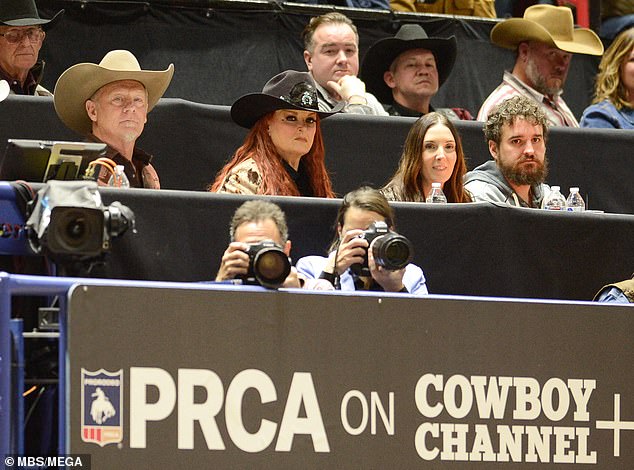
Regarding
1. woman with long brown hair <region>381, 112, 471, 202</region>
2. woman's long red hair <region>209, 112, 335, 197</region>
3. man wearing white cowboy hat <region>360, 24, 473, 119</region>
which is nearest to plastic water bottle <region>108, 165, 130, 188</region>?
woman's long red hair <region>209, 112, 335, 197</region>

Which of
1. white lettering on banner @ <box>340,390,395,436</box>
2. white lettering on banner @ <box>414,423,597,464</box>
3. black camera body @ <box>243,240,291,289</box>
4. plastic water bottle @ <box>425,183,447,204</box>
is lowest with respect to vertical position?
white lettering on banner @ <box>414,423,597,464</box>

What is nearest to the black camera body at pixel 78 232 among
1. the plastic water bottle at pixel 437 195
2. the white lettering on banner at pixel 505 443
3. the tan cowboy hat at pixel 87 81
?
the white lettering on banner at pixel 505 443

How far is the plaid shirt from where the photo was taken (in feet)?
22.0

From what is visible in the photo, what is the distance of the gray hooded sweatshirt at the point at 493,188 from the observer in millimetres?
5469

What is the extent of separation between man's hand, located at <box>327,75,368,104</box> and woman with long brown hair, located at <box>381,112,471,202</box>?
86cm

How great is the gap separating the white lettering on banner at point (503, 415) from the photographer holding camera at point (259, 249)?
48 cm

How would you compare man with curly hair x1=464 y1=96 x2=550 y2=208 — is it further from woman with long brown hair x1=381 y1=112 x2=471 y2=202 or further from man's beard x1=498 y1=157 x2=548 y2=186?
woman with long brown hair x1=381 y1=112 x2=471 y2=202

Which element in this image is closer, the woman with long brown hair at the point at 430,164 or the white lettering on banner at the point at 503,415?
the white lettering on banner at the point at 503,415

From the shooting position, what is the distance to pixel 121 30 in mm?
6965

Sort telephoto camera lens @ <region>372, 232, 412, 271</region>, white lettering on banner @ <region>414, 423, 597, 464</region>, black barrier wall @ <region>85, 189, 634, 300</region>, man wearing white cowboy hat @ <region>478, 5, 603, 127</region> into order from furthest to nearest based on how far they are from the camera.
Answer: man wearing white cowboy hat @ <region>478, 5, 603, 127</region> → black barrier wall @ <region>85, 189, 634, 300</region> → telephoto camera lens @ <region>372, 232, 412, 271</region> → white lettering on banner @ <region>414, 423, 597, 464</region>

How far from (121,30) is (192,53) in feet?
1.28

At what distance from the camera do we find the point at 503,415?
3.72 m

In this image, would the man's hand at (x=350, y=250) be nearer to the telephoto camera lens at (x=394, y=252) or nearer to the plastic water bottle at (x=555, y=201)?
the telephoto camera lens at (x=394, y=252)

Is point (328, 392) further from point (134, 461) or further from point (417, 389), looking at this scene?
point (134, 461)
